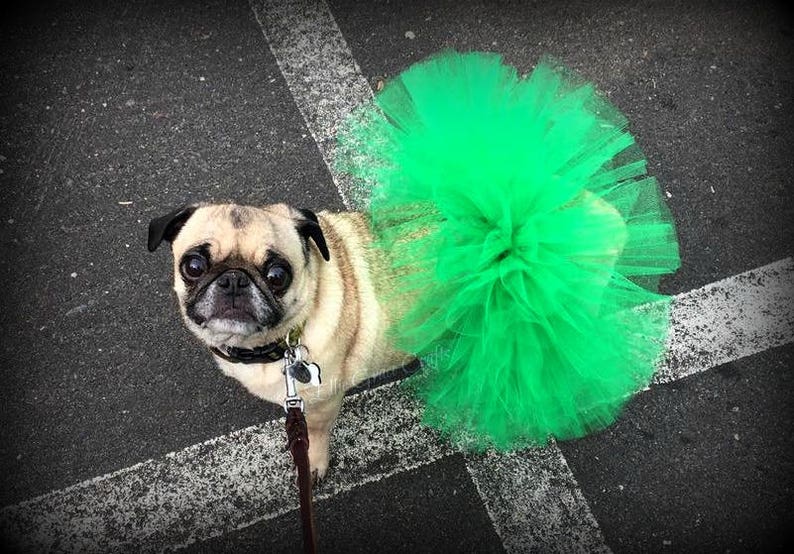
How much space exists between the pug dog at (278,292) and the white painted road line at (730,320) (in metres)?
1.74

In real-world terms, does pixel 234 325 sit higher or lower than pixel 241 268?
lower

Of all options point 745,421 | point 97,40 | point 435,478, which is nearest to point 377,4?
point 97,40

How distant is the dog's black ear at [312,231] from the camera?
2500mm

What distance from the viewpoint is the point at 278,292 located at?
94.6 inches

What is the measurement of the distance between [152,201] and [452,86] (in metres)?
2.10

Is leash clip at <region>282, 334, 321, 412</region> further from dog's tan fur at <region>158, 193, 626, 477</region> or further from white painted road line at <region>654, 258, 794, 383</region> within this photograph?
white painted road line at <region>654, 258, 794, 383</region>

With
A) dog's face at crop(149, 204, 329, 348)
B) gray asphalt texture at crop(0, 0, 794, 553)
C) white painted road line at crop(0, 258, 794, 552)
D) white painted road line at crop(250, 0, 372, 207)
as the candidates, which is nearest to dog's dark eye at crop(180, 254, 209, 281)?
dog's face at crop(149, 204, 329, 348)

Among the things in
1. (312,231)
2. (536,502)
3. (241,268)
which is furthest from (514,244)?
(536,502)

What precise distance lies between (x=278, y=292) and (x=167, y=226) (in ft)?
1.81

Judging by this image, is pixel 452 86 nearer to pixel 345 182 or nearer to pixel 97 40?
pixel 345 182

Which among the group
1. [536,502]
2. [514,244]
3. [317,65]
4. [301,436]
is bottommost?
[536,502]

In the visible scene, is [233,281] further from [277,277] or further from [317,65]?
[317,65]

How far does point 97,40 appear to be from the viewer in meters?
3.96

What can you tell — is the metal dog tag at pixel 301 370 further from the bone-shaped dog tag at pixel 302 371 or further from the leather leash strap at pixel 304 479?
the leather leash strap at pixel 304 479
